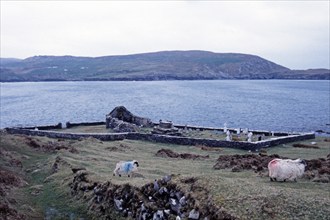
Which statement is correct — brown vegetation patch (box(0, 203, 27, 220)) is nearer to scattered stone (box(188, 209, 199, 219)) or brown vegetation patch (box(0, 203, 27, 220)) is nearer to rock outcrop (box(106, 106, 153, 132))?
scattered stone (box(188, 209, 199, 219))

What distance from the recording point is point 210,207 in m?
17.6

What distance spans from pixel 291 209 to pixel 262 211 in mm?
1176

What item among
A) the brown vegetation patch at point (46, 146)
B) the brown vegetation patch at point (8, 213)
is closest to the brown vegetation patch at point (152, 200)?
the brown vegetation patch at point (8, 213)

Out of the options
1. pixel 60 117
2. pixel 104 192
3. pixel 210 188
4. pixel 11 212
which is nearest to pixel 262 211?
pixel 210 188

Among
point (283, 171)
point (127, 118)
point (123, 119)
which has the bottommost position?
point (123, 119)

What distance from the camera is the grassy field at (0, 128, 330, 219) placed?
56.9 feet

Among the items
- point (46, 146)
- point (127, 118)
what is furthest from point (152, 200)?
point (127, 118)

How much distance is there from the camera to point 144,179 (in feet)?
80.9

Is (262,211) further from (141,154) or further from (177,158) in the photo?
(141,154)

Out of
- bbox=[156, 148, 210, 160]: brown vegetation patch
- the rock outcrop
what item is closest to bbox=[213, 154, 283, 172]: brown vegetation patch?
bbox=[156, 148, 210, 160]: brown vegetation patch

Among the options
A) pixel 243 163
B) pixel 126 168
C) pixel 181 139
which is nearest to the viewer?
pixel 126 168

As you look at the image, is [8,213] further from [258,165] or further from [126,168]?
[258,165]

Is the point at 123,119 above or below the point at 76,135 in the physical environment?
above

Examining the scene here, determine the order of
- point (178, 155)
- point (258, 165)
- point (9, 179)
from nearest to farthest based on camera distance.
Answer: point (9, 179)
point (258, 165)
point (178, 155)
